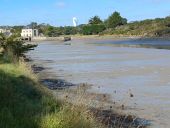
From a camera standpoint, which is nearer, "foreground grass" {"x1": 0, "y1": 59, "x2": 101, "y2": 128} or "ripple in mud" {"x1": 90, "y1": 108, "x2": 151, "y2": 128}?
"foreground grass" {"x1": 0, "y1": 59, "x2": 101, "y2": 128}

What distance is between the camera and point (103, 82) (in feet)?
87.3

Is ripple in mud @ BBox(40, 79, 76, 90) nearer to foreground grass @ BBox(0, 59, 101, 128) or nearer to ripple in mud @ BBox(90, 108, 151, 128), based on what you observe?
ripple in mud @ BBox(90, 108, 151, 128)

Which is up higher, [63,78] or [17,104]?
[17,104]

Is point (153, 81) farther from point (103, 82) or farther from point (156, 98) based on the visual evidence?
point (156, 98)

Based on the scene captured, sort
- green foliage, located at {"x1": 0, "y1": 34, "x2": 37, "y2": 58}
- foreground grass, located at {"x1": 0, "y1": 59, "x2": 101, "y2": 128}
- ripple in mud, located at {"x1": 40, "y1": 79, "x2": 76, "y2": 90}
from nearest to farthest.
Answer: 1. foreground grass, located at {"x1": 0, "y1": 59, "x2": 101, "y2": 128}
2. ripple in mud, located at {"x1": 40, "y1": 79, "x2": 76, "y2": 90}
3. green foliage, located at {"x1": 0, "y1": 34, "x2": 37, "y2": 58}

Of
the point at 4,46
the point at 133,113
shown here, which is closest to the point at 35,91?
the point at 133,113

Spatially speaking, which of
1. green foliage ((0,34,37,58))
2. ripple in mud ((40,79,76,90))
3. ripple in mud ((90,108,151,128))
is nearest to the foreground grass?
ripple in mud ((90,108,151,128))

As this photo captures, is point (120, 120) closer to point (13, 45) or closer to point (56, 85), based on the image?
point (56, 85)

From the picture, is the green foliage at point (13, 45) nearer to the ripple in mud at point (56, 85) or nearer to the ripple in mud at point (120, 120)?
the ripple in mud at point (56, 85)

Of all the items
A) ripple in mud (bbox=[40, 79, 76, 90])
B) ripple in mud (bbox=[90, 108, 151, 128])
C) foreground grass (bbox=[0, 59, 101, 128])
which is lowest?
ripple in mud (bbox=[40, 79, 76, 90])

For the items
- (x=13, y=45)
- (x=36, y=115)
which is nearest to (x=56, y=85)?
(x=13, y=45)

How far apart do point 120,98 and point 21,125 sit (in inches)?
434

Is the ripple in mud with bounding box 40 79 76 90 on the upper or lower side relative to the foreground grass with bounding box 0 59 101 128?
lower

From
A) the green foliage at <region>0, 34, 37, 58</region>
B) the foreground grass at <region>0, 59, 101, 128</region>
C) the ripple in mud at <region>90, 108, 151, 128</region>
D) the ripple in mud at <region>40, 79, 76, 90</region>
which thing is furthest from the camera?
the green foliage at <region>0, 34, 37, 58</region>
